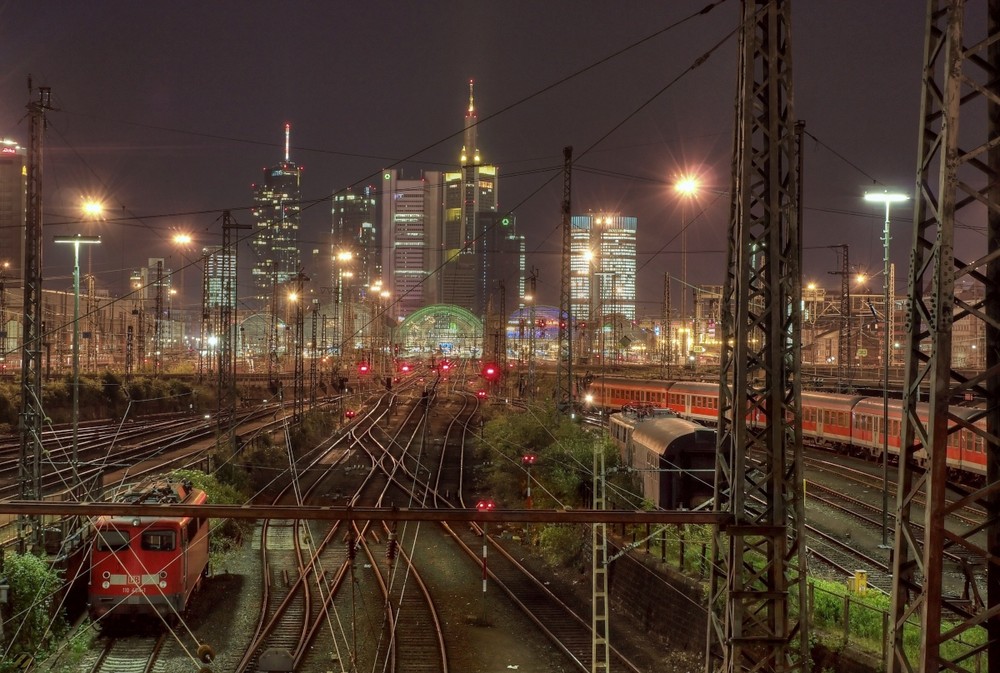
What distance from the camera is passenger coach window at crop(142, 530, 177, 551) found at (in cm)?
1158

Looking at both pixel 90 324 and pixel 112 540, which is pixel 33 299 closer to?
pixel 112 540

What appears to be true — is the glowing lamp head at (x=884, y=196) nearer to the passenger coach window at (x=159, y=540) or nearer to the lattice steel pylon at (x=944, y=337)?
the lattice steel pylon at (x=944, y=337)

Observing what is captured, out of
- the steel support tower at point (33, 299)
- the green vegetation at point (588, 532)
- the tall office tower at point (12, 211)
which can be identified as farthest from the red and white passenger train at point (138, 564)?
the tall office tower at point (12, 211)

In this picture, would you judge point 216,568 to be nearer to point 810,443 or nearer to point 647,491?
point 647,491

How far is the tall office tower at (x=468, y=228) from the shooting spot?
525 ft

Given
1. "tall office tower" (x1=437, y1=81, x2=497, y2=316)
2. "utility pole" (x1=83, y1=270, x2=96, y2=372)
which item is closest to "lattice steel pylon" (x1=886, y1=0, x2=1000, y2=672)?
"utility pole" (x1=83, y1=270, x2=96, y2=372)

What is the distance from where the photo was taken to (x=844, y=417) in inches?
1017

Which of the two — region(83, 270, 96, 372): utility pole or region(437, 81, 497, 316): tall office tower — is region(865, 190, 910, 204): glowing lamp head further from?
region(437, 81, 497, 316): tall office tower

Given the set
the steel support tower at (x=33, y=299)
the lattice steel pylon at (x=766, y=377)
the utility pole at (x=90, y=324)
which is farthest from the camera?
the utility pole at (x=90, y=324)

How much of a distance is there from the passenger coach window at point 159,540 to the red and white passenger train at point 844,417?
37.9 feet

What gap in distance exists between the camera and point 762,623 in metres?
6.00

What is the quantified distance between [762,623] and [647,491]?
1123 cm

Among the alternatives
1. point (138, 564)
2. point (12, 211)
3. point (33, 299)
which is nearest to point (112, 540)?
point (138, 564)

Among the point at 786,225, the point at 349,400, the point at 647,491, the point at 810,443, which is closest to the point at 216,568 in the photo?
the point at 647,491
